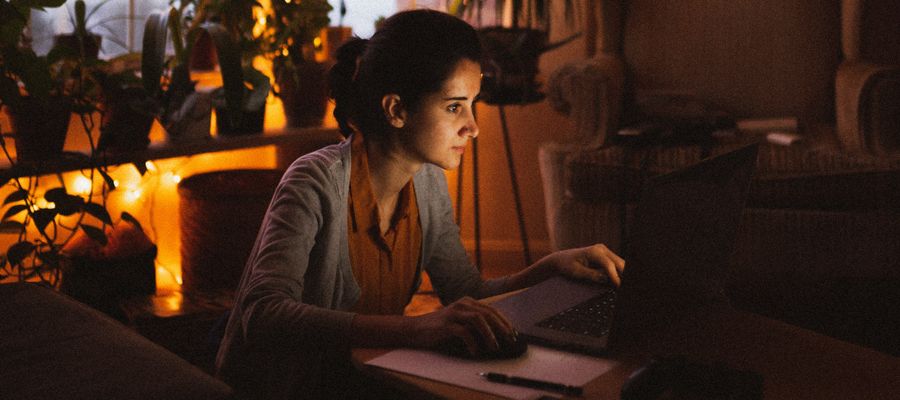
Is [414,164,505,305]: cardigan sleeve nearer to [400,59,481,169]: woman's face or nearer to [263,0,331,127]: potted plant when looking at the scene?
[400,59,481,169]: woman's face

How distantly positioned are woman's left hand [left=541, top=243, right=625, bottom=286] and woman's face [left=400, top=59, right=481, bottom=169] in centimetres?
21

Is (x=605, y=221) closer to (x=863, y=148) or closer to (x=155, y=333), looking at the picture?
(x=863, y=148)

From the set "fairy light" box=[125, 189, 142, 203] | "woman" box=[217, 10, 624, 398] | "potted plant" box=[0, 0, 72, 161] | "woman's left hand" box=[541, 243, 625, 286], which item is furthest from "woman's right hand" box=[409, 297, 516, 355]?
"fairy light" box=[125, 189, 142, 203]

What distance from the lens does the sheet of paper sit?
0.97 metres

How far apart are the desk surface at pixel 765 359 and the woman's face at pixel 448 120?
386 mm

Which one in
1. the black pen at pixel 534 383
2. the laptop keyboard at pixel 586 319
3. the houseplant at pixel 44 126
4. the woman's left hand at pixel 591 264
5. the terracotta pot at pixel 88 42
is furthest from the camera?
the terracotta pot at pixel 88 42

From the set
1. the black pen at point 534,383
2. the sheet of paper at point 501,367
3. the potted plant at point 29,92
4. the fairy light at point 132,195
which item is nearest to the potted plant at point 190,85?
the potted plant at point 29,92

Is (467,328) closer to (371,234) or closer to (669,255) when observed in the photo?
(669,255)

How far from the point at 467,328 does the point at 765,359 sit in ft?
1.10

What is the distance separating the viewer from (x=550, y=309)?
3.99 ft

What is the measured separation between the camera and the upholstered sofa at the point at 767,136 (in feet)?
8.60

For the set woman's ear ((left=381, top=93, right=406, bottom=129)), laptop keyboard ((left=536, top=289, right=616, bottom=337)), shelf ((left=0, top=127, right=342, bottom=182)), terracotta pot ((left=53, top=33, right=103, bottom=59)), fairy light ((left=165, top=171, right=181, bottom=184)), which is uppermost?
terracotta pot ((left=53, top=33, right=103, bottom=59))

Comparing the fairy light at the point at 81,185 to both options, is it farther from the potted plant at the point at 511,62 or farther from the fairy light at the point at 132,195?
the potted plant at the point at 511,62

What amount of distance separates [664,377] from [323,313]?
431mm
